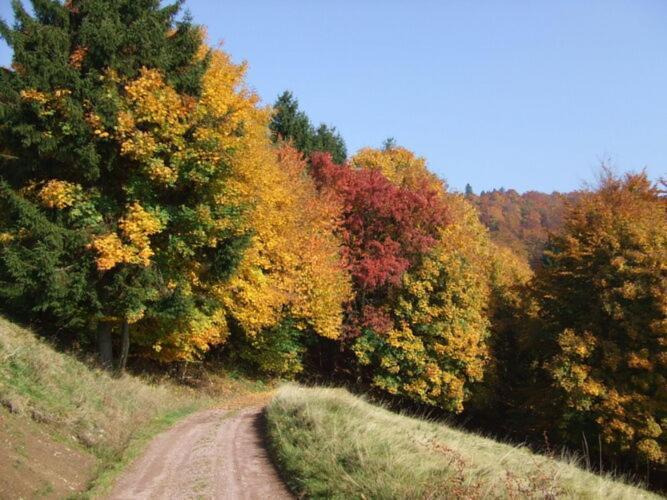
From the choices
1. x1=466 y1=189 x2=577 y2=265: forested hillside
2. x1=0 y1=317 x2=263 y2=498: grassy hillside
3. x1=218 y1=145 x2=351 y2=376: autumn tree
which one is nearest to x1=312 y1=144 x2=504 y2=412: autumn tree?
x1=218 y1=145 x2=351 y2=376: autumn tree

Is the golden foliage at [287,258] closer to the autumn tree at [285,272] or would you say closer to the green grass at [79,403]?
the autumn tree at [285,272]

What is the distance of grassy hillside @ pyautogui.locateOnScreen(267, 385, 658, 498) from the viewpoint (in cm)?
784

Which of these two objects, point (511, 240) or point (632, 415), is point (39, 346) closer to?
point (632, 415)

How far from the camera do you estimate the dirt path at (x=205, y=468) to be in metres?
9.49

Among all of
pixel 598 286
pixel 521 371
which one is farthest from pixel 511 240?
pixel 598 286

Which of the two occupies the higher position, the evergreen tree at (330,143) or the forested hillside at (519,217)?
the forested hillside at (519,217)

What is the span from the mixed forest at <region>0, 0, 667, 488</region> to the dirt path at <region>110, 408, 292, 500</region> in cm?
465

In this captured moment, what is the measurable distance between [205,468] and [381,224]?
2475cm

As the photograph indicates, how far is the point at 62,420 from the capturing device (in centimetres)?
1117

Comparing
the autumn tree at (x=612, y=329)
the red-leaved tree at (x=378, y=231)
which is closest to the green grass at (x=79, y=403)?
the red-leaved tree at (x=378, y=231)

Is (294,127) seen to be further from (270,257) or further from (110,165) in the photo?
(110,165)

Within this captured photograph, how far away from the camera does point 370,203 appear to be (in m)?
34.3

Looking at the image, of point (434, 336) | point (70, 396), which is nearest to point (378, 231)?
point (434, 336)

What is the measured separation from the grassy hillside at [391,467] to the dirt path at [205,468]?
Answer: 1.62 feet
